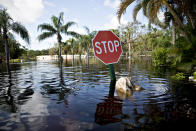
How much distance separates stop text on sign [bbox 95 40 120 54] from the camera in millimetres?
4426

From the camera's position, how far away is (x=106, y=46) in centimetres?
450

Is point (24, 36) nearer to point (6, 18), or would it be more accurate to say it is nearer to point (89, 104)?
point (6, 18)

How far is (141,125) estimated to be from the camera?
7.73ft

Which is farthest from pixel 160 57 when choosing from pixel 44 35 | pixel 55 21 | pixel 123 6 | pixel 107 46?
pixel 44 35

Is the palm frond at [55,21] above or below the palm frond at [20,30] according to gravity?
above

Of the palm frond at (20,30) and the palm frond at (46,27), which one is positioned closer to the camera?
the palm frond at (20,30)

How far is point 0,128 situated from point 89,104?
1.93 meters

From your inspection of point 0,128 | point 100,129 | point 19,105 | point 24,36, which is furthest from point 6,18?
point 100,129

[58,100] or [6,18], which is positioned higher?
[6,18]

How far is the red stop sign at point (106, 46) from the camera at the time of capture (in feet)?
14.5

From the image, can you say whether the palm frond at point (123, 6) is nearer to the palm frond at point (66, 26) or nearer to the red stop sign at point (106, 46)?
the red stop sign at point (106, 46)

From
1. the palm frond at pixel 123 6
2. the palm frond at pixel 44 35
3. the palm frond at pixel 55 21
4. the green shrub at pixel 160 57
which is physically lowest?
the green shrub at pixel 160 57

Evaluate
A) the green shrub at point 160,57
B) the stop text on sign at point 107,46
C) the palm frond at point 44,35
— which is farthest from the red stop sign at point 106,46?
the palm frond at point 44,35

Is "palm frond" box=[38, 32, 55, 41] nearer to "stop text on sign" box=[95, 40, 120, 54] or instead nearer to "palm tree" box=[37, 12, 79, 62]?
"palm tree" box=[37, 12, 79, 62]
